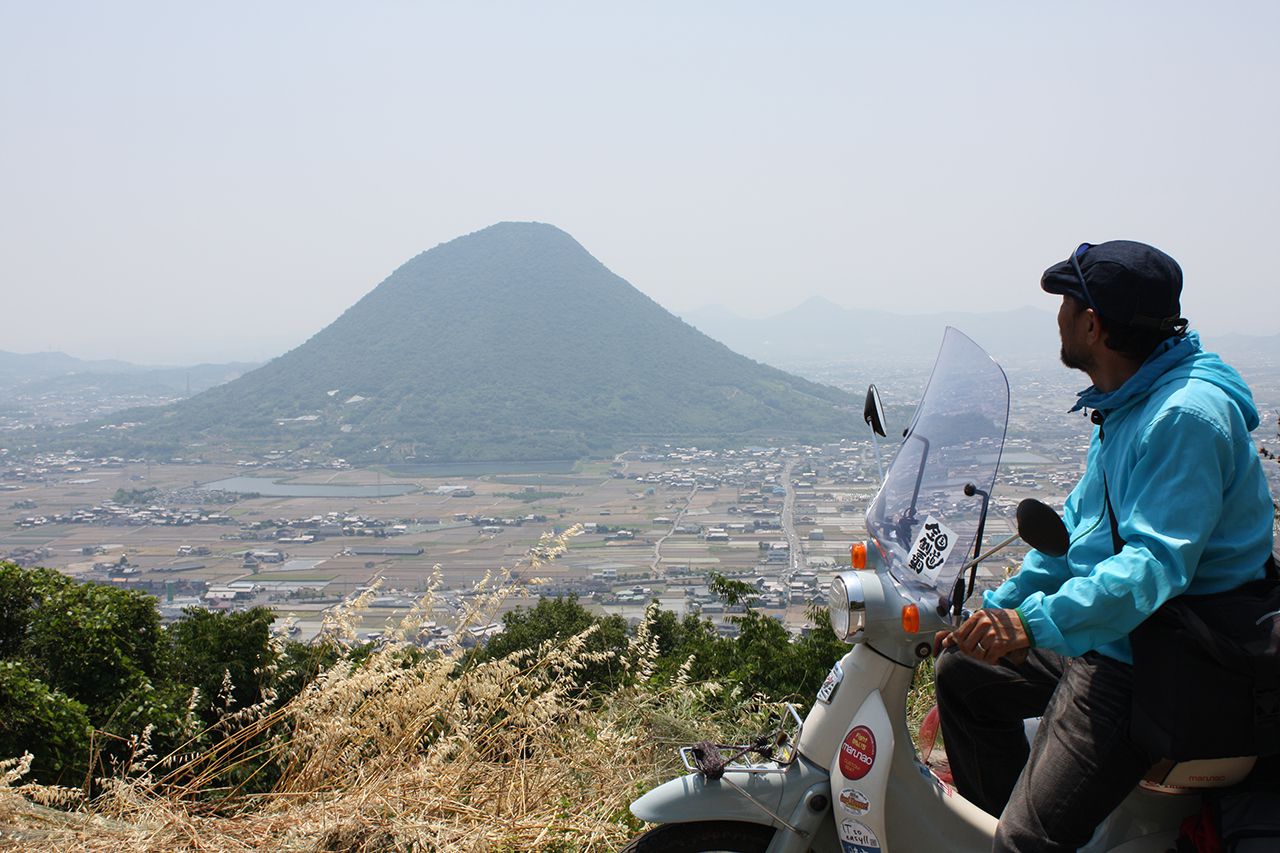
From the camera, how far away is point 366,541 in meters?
29.2

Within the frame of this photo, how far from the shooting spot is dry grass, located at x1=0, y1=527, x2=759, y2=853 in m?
3.10

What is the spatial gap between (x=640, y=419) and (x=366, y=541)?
33432 millimetres

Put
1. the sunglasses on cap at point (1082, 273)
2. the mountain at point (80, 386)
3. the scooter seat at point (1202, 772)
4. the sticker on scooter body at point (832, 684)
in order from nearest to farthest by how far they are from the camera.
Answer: the scooter seat at point (1202, 772)
the sunglasses on cap at point (1082, 273)
the sticker on scooter body at point (832, 684)
the mountain at point (80, 386)

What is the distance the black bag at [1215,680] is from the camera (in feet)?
6.20

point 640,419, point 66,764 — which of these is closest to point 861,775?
point 66,764

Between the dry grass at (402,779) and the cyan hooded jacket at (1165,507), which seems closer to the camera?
the cyan hooded jacket at (1165,507)

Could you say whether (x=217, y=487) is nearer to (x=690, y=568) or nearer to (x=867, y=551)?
(x=690, y=568)

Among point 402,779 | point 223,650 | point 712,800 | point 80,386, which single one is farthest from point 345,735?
point 80,386

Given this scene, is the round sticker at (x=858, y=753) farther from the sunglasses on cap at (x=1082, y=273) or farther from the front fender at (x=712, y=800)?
the sunglasses on cap at (x=1082, y=273)

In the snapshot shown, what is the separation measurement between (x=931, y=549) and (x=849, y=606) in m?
0.24

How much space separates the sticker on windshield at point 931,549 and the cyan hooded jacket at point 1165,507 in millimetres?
268

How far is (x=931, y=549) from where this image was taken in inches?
89.5

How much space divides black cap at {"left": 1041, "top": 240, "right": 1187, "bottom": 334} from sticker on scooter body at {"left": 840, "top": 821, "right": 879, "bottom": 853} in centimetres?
127

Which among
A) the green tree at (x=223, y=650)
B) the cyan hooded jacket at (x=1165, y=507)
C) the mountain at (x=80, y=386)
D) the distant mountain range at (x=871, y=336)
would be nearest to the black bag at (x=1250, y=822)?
the cyan hooded jacket at (x=1165, y=507)
